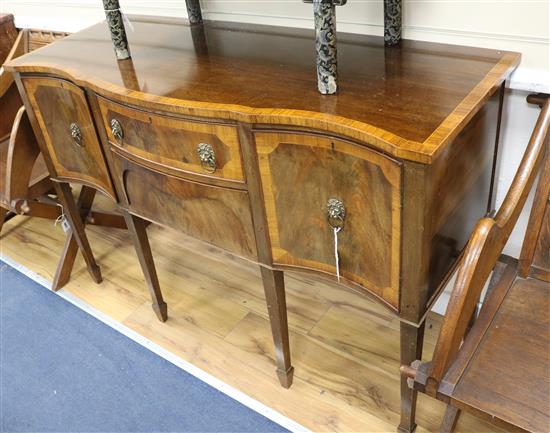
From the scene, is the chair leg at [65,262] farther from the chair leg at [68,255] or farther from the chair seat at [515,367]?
the chair seat at [515,367]

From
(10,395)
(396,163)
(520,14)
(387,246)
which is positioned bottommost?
(10,395)

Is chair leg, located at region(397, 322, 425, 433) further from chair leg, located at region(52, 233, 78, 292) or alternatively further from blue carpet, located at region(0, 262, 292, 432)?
chair leg, located at region(52, 233, 78, 292)

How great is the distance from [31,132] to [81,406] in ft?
2.70

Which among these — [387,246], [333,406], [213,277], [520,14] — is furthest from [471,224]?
[213,277]

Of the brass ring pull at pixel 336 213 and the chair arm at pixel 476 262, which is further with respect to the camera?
the brass ring pull at pixel 336 213

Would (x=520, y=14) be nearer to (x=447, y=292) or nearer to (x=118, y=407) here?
(x=447, y=292)

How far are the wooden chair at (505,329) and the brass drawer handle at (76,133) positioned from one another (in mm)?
985

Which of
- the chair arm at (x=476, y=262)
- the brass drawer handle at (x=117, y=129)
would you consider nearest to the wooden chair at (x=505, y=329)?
the chair arm at (x=476, y=262)

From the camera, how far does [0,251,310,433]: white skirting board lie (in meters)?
1.42

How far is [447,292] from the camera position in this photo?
1586mm

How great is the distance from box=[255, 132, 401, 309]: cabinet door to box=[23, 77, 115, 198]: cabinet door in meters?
0.54

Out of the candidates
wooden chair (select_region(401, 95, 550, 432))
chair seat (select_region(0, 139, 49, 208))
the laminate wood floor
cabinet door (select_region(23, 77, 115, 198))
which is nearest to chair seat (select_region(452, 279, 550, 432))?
wooden chair (select_region(401, 95, 550, 432))

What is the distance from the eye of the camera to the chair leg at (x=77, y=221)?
1.73 metres

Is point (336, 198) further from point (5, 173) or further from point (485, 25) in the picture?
point (5, 173)
